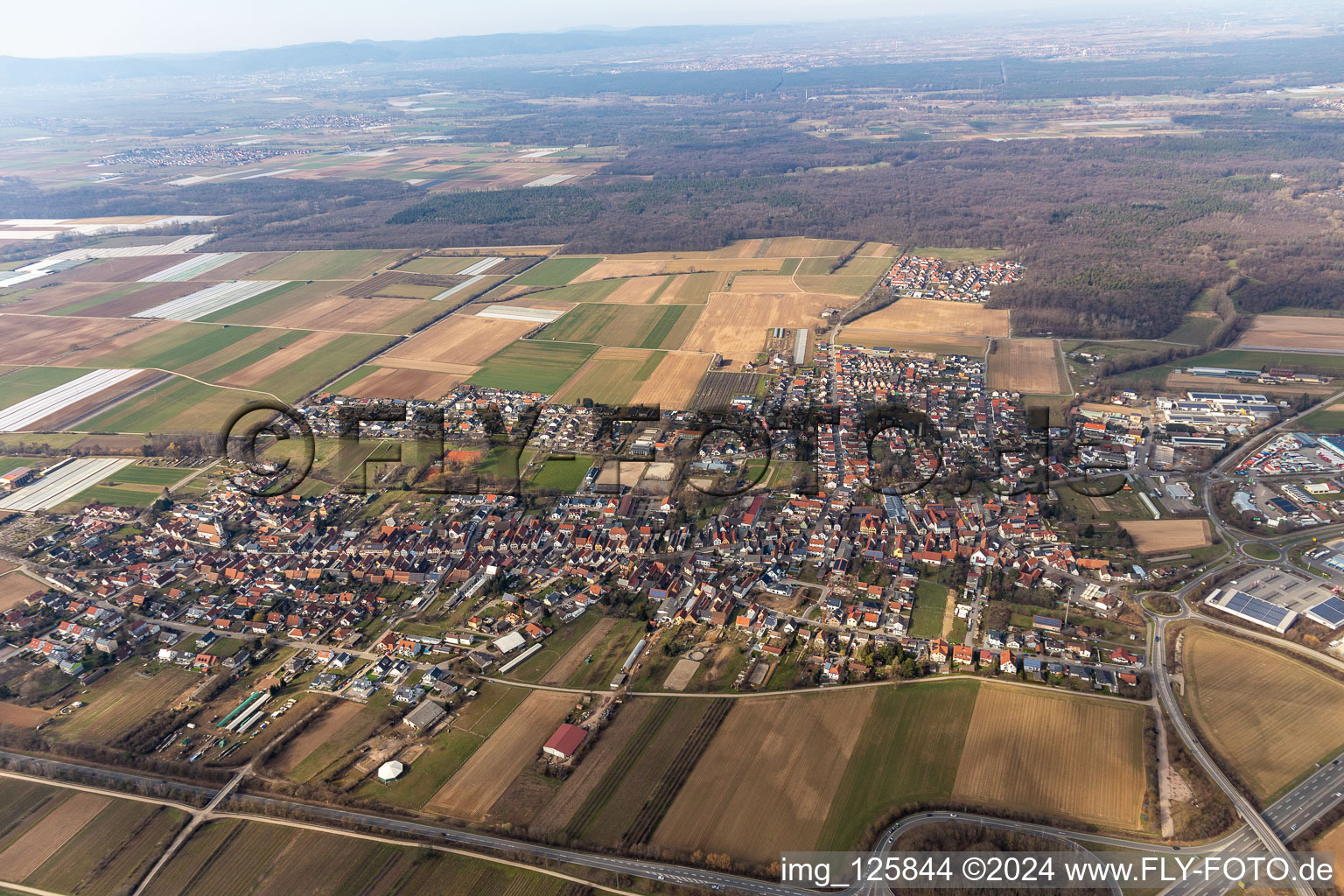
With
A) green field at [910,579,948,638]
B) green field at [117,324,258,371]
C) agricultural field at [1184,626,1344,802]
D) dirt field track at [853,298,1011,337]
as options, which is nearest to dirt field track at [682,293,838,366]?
dirt field track at [853,298,1011,337]

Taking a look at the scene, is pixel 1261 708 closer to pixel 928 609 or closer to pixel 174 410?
pixel 928 609

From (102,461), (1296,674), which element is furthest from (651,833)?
(102,461)

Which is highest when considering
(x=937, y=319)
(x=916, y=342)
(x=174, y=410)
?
(x=937, y=319)

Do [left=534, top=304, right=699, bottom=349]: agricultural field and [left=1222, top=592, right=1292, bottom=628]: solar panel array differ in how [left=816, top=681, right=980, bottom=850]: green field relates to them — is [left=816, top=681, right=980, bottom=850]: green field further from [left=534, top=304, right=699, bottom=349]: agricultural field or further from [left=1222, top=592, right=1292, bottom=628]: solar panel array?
[left=534, top=304, right=699, bottom=349]: agricultural field

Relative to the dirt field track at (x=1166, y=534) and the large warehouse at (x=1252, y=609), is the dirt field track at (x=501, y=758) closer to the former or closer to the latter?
the large warehouse at (x=1252, y=609)

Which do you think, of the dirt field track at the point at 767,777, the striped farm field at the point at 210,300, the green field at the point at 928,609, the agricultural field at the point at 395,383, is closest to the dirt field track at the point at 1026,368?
the green field at the point at 928,609

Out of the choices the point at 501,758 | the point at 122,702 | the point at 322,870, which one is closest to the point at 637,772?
the point at 501,758
